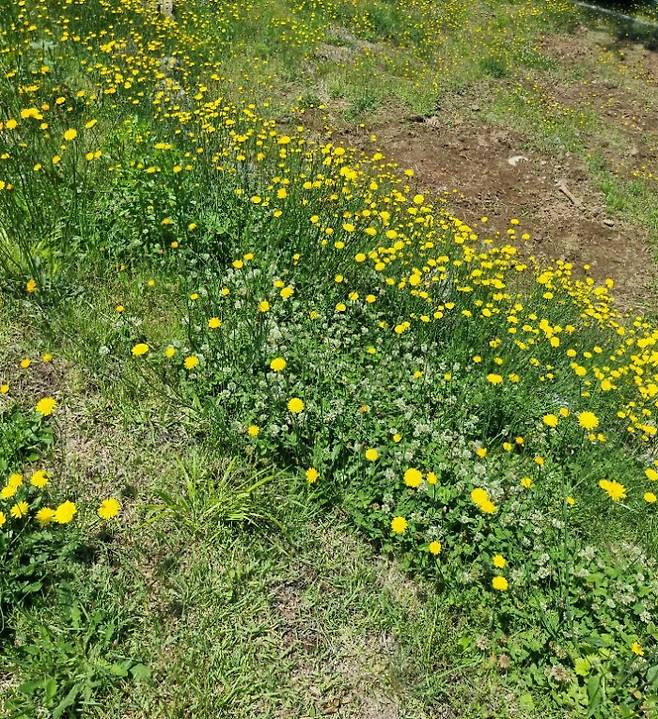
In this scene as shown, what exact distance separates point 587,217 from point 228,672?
23.1 feet

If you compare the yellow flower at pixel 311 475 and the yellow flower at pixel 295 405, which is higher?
the yellow flower at pixel 295 405

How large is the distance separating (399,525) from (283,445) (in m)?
0.85

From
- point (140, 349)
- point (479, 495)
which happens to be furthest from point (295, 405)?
point (479, 495)

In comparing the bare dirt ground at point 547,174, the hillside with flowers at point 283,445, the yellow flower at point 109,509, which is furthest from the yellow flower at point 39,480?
the bare dirt ground at point 547,174

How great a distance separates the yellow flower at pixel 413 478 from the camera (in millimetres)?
2926

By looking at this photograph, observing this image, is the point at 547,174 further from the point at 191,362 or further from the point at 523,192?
the point at 191,362

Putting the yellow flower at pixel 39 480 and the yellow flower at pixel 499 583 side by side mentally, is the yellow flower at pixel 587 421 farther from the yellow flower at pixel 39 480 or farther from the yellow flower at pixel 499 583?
the yellow flower at pixel 39 480

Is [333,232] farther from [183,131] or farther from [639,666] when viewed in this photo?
[639,666]

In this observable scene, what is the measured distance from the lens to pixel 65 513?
8.34 ft

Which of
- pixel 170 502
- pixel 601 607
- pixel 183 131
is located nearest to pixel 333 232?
pixel 183 131

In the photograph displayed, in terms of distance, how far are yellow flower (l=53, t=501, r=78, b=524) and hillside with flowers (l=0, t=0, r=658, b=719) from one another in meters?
0.02

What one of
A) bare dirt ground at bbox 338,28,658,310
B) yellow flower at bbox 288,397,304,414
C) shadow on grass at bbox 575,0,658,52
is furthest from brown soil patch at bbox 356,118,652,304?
shadow on grass at bbox 575,0,658,52

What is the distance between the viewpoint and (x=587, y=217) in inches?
276

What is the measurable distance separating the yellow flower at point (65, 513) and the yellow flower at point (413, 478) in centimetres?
178
